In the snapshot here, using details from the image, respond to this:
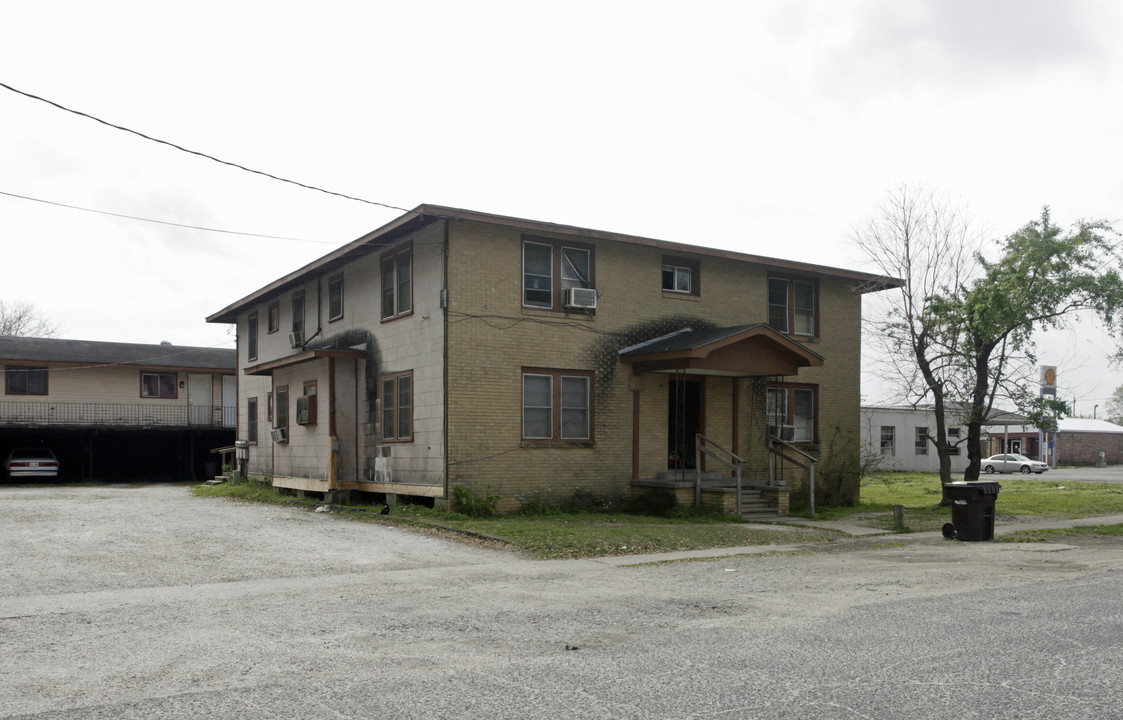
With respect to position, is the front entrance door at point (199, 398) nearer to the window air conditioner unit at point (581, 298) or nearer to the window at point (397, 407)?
the window at point (397, 407)

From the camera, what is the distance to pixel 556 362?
1955 centimetres

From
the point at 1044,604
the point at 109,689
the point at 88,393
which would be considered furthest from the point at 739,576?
the point at 88,393

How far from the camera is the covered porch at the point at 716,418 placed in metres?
19.5

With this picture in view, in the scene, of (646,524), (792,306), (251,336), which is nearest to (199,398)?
(251,336)

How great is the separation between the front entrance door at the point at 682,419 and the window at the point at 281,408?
35.7ft

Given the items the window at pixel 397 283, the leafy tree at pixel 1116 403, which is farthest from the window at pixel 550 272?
the leafy tree at pixel 1116 403

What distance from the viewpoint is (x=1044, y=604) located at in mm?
9531

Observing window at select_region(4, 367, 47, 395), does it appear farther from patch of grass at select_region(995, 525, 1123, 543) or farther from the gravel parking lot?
patch of grass at select_region(995, 525, 1123, 543)

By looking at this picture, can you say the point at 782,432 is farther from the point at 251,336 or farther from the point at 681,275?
the point at 251,336

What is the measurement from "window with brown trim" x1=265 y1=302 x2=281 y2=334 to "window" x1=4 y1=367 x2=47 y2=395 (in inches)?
591

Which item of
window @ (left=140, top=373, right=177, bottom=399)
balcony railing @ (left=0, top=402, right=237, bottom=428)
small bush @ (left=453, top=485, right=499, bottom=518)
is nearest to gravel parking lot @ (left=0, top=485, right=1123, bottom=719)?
small bush @ (left=453, top=485, right=499, bottom=518)

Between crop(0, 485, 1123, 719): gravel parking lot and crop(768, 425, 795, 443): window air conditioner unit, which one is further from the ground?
crop(768, 425, 795, 443): window air conditioner unit

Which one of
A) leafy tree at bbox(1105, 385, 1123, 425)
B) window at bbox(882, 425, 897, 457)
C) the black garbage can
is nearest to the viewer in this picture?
the black garbage can

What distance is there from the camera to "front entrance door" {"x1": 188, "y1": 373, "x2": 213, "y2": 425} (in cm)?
4091
